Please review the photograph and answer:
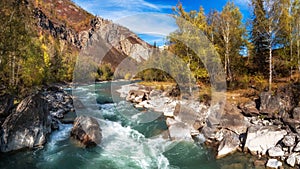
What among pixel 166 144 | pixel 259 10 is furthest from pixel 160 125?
pixel 259 10

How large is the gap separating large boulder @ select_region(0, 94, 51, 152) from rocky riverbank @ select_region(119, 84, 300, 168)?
26.3 ft

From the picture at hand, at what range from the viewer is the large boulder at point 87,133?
12.9 meters

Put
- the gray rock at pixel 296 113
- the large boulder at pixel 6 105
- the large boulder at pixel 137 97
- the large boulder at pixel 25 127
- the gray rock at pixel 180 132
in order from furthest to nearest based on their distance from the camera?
the large boulder at pixel 137 97 → the gray rock at pixel 180 132 → the large boulder at pixel 6 105 → the gray rock at pixel 296 113 → the large boulder at pixel 25 127

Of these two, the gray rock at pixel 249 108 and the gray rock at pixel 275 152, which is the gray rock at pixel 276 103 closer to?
the gray rock at pixel 249 108

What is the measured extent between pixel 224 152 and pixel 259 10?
13045mm

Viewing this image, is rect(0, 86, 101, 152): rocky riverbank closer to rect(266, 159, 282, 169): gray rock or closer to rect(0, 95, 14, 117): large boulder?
rect(0, 95, 14, 117): large boulder

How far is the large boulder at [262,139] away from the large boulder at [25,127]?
11.7m

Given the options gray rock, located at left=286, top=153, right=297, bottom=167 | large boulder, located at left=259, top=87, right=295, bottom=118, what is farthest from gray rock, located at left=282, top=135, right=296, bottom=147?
large boulder, located at left=259, top=87, right=295, bottom=118

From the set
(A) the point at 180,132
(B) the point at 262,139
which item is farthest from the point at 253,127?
(A) the point at 180,132

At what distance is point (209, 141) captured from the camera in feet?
43.0

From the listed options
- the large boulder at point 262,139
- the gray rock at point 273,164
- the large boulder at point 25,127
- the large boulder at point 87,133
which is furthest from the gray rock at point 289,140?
the large boulder at point 25,127

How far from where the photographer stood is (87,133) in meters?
13.1

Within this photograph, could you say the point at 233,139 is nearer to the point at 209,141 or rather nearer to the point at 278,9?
the point at 209,141

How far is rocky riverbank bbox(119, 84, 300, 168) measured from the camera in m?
10.6
